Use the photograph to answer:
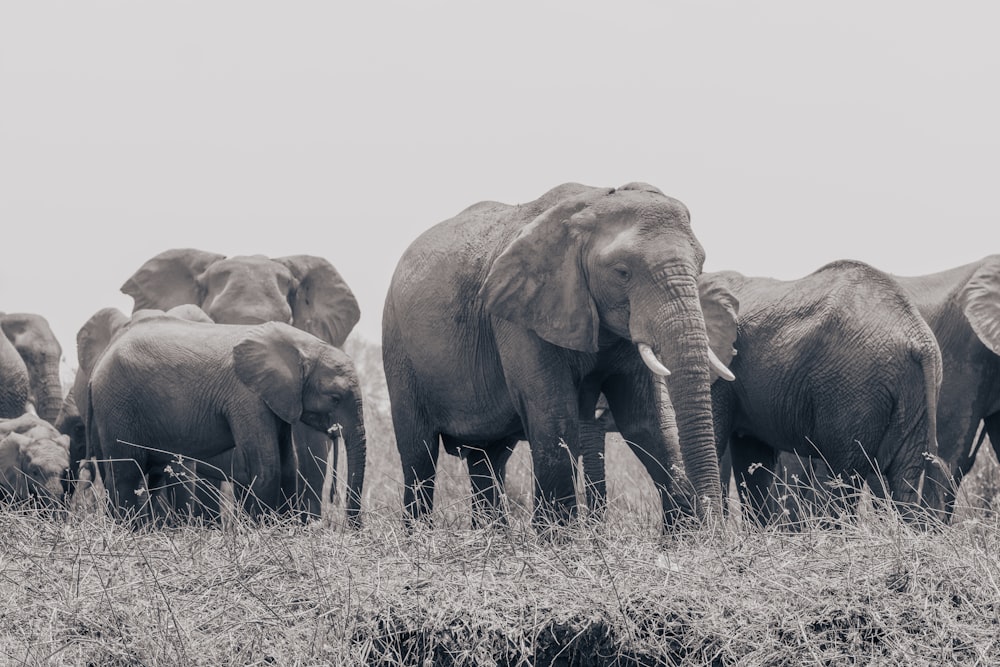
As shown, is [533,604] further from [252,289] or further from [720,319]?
[252,289]

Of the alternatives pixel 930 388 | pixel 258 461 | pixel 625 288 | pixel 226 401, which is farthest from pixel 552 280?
pixel 226 401

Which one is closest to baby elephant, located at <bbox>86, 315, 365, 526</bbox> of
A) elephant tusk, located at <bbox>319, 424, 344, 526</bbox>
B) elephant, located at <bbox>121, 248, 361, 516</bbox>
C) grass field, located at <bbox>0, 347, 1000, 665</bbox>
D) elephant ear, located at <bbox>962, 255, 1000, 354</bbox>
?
elephant tusk, located at <bbox>319, 424, 344, 526</bbox>

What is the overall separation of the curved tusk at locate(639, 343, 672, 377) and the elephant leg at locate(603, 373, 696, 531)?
60 centimetres

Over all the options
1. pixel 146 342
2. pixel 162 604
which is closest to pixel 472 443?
pixel 146 342

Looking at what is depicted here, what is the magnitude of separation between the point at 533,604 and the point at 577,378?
102 inches

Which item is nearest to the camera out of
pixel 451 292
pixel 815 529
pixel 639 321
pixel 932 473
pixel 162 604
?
pixel 162 604

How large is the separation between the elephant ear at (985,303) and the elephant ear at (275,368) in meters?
4.49

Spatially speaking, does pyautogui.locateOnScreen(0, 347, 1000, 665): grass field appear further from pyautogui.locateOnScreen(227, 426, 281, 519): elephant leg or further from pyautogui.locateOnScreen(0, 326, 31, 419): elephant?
pyautogui.locateOnScreen(0, 326, 31, 419): elephant

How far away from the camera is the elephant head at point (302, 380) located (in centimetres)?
1000

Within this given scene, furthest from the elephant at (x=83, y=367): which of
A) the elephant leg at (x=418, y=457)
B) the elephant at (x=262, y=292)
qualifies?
the elephant leg at (x=418, y=457)

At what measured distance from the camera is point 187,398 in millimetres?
10289

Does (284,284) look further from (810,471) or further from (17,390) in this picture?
(810,471)

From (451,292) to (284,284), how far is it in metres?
5.05

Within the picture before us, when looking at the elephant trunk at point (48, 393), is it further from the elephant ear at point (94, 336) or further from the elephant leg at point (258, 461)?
the elephant leg at point (258, 461)
